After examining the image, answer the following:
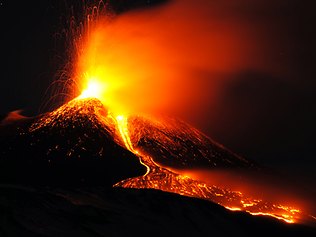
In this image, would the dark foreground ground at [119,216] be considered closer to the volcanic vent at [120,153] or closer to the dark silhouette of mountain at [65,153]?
the volcanic vent at [120,153]

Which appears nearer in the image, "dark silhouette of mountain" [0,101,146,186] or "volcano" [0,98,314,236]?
"volcano" [0,98,314,236]

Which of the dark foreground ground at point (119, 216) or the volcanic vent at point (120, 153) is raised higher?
the volcanic vent at point (120, 153)

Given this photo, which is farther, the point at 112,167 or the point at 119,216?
the point at 112,167

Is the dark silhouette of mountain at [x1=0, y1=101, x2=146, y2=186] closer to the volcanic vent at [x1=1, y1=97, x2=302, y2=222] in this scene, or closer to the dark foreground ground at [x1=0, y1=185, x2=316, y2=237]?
the volcanic vent at [x1=1, y1=97, x2=302, y2=222]

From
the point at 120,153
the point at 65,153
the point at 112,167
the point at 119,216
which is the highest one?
the point at 65,153

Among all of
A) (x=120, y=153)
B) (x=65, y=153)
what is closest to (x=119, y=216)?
(x=120, y=153)

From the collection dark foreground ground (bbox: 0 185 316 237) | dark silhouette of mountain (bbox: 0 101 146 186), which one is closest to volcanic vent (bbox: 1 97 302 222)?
dark silhouette of mountain (bbox: 0 101 146 186)

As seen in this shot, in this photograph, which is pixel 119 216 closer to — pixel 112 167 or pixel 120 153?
pixel 112 167

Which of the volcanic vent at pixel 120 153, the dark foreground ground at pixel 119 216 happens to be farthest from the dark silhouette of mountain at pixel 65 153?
the dark foreground ground at pixel 119 216
